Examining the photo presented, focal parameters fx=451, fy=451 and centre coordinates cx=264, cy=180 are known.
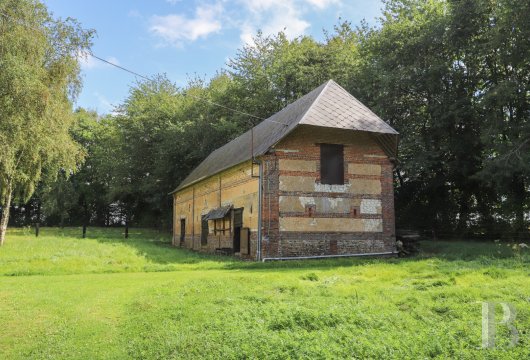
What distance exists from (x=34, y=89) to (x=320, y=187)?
41.7ft

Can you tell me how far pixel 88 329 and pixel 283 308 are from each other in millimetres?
3140

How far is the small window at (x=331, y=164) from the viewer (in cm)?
2056

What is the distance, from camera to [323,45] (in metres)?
39.4

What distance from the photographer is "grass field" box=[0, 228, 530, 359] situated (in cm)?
569

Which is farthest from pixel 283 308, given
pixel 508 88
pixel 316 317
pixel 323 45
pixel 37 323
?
pixel 323 45

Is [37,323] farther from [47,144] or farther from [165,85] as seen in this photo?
[165,85]

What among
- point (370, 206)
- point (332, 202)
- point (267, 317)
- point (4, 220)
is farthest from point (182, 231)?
point (267, 317)

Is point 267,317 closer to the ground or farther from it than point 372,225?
closer to the ground

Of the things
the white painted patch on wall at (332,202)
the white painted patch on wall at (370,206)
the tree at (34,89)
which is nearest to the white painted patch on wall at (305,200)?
the white painted patch on wall at (332,202)

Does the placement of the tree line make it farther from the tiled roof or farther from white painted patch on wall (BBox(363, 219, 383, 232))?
white painted patch on wall (BBox(363, 219, 383, 232))

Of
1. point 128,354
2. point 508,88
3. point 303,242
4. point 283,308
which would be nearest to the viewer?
point 128,354

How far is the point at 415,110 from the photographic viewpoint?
29.5 metres

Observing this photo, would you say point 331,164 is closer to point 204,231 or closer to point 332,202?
point 332,202

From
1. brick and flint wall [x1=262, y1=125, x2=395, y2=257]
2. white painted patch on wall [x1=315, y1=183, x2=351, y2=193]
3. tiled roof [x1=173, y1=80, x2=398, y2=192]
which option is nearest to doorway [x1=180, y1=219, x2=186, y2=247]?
tiled roof [x1=173, y1=80, x2=398, y2=192]
